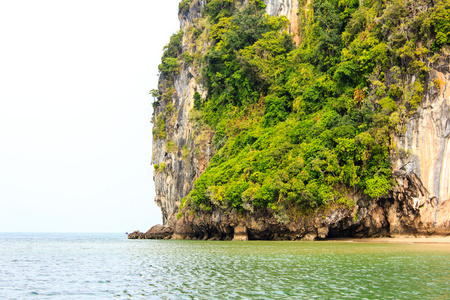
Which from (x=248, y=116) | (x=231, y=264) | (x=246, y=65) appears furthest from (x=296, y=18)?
(x=231, y=264)

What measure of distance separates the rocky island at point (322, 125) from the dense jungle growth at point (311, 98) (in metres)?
0.12

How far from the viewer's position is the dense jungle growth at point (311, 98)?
35750 mm

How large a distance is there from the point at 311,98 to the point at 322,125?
5362 mm

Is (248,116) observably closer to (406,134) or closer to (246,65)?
(246,65)

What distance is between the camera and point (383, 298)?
1158 centimetres

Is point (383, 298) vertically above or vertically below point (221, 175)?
below

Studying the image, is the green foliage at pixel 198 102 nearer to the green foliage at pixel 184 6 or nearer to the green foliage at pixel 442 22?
the green foliage at pixel 184 6

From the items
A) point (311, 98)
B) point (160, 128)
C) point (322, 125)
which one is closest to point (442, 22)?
point (322, 125)

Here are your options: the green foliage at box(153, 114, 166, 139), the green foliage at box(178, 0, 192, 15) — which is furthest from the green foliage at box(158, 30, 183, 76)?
the green foliage at box(153, 114, 166, 139)

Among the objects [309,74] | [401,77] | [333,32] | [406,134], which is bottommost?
[406,134]

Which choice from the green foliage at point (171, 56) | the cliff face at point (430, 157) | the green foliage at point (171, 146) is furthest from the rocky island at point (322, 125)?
the green foliage at point (171, 56)

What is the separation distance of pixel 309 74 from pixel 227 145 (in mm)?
12093

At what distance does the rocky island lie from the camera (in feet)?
113

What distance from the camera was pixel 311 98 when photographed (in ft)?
145
